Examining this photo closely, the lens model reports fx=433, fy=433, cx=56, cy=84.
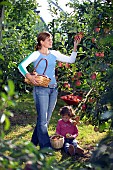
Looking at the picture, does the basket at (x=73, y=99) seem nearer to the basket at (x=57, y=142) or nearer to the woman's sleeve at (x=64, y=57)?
the basket at (x=57, y=142)

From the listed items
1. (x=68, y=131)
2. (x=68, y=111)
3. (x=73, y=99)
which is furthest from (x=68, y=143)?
(x=73, y=99)

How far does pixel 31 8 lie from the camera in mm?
7773

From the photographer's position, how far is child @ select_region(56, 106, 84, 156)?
488cm

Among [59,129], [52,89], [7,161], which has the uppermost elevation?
[7,161]

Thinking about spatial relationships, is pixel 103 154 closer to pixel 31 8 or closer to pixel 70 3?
pixel 70 3

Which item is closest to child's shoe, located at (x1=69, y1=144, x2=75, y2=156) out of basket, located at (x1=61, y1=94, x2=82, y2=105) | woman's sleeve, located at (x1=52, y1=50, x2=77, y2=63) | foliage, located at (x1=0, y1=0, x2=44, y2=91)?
woman's sleeve, located at (x1=52, y1=50, x2=77, y2=63)

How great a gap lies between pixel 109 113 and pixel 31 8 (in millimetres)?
5890

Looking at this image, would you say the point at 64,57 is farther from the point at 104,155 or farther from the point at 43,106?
the point at 104,155

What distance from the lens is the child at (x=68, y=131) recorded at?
488 centimetres

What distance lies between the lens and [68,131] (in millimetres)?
5168

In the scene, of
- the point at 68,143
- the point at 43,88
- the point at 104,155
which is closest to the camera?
the point at 104,155

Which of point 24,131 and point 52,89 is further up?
point 52,89

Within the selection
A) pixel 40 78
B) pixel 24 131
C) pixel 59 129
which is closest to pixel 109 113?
pixel 40 78

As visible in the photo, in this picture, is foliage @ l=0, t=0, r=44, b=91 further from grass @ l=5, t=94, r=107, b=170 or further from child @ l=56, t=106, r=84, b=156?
child @ l=56, t=106, r=84, b=156
